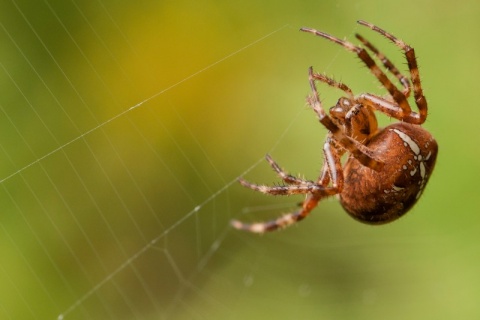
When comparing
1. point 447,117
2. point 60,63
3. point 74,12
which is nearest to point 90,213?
point 60,63

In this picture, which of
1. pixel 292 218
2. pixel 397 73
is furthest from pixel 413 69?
pixel 292 218

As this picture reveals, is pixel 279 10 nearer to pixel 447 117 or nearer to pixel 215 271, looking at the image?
pixel 447 117

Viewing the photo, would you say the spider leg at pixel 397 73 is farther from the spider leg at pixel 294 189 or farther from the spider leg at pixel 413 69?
the spider leg at pixel 294 189

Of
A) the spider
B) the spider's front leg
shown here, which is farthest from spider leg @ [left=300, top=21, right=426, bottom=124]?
the spider's front leg

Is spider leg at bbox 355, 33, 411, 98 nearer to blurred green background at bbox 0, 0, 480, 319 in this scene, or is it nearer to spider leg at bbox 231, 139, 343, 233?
spider leg at bbox 231, 139, 343, 233

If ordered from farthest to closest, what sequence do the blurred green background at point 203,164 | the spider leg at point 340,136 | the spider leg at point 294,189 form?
the blurred green background at point 203,164 → the spider leg at point 294,189 → the spider leg at point 340,136

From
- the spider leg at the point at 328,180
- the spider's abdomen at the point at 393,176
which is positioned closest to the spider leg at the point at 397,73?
the spider's abdomen at the point at 393,176
